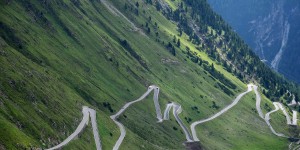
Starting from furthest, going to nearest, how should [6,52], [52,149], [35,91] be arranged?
[6,52], [35,91], [52,149]

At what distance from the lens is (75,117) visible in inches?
6009

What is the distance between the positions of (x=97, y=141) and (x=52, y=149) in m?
26.0

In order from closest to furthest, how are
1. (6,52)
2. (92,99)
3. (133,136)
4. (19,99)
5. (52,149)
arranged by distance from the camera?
(52,149) → (19,99) → (6,52) → (133,136) → (92,99)

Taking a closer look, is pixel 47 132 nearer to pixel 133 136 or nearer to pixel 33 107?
pixel 33 107

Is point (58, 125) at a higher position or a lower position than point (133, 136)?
lower

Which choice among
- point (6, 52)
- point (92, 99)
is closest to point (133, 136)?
point (92, 99)

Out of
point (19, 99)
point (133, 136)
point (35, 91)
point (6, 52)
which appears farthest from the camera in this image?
point (133, 136)

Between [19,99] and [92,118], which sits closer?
[19,99]

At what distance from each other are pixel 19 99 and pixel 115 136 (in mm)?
38023

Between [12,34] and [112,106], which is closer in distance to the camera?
[12,34]

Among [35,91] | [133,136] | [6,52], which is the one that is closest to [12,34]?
[6,52]

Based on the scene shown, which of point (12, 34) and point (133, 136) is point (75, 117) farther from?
point (12, 34)

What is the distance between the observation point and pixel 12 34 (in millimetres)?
180875

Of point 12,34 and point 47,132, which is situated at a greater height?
point 12,34
